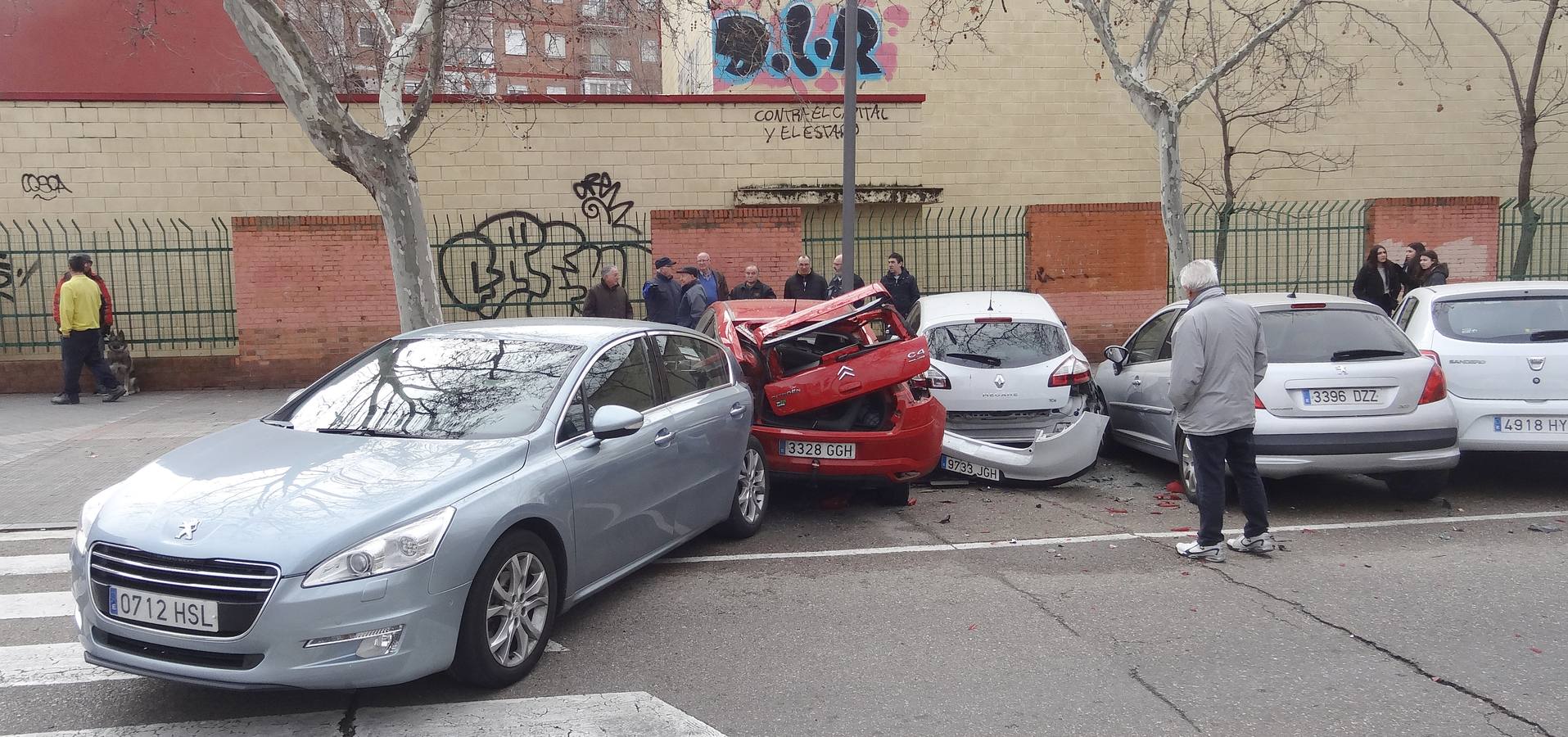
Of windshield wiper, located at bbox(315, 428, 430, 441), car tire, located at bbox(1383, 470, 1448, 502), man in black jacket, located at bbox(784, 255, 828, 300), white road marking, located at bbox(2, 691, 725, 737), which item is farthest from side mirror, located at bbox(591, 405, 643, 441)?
man in black jacket, located at bbox(784, 255, 828, 300)

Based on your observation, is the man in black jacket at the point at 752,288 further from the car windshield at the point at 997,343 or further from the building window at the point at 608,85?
the building window at the point at 608,85

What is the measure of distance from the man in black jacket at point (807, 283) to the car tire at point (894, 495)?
5177 millimetres

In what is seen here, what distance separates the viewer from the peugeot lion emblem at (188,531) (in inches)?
147

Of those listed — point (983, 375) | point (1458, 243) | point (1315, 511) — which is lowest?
point (1315, 511)

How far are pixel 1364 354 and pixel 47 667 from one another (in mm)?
7630

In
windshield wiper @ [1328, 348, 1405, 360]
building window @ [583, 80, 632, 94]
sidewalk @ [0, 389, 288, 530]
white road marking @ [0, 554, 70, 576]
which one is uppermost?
building window @ [583, 80, 632, 94]

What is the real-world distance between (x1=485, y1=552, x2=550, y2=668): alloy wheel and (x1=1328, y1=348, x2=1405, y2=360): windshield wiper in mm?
5426

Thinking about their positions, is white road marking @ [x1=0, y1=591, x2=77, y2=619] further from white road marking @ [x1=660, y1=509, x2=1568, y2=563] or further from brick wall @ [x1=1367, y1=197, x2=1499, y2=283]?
brick wall @ [x1=1367, y1=197, x2=1499, y2=283]

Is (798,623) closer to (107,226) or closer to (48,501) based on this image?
(48,501)

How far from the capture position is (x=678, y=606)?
529 centimetres

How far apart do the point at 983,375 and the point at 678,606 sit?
12.2 ft

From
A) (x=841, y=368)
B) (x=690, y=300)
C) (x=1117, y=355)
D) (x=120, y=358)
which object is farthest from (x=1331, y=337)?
(x=120, y=358)

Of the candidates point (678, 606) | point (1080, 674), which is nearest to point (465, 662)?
point (678, 606)

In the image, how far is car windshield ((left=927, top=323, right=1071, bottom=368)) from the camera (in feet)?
27.2
